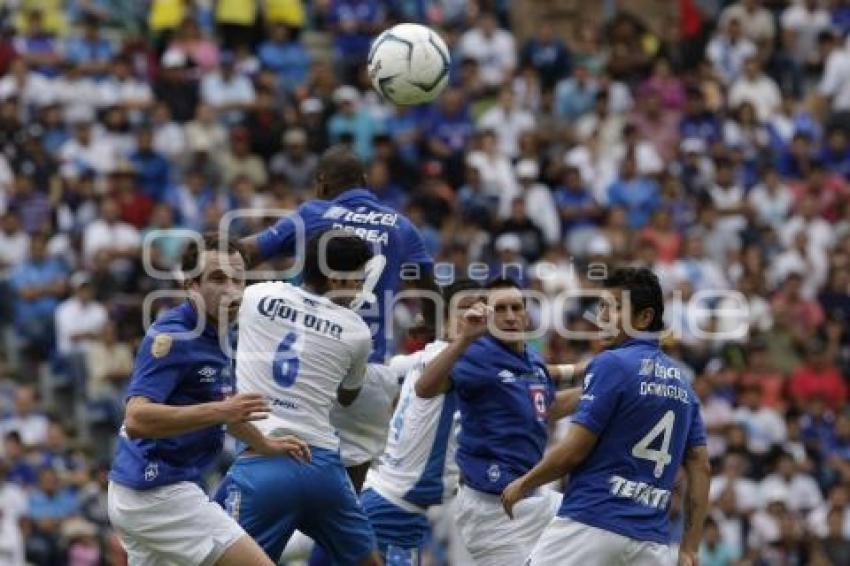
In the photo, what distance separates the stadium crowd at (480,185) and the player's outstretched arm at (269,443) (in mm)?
7803

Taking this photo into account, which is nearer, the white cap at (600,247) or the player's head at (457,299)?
the player's head at (457,299)

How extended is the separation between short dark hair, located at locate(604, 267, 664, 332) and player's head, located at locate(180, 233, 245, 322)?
7.11ft

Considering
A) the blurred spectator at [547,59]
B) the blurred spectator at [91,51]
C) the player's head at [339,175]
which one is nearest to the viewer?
the player's head at [339,175]

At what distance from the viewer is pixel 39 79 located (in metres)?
24.3

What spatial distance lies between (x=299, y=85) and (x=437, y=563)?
759 cm

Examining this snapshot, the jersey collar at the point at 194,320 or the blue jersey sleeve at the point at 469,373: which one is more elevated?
the jersey collar at the point at 194,320

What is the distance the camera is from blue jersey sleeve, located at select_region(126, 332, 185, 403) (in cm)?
1195

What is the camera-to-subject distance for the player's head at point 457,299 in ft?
45.2

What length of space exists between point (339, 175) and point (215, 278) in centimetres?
203

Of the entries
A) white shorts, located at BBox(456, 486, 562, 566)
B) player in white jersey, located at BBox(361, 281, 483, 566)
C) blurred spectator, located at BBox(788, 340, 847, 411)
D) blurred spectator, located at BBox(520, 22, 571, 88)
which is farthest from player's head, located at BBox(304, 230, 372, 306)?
blurred spectator, located at BBox(520, 22, 571, 88)

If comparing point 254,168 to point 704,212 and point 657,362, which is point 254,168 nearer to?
point 704,212

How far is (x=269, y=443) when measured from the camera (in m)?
12.3

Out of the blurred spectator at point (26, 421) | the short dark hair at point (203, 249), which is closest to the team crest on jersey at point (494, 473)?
the short dark hair at point (203, 249)

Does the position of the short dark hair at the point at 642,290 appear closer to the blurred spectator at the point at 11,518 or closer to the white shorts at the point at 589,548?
the white shorts at the point at 589,548
